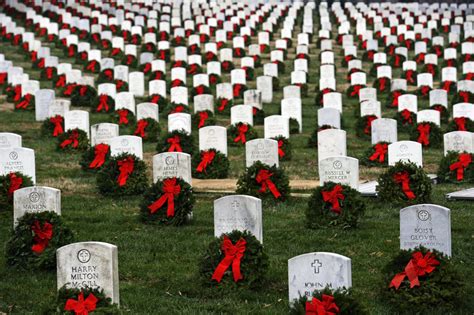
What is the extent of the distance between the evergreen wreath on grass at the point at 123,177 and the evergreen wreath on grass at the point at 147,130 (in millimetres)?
4996

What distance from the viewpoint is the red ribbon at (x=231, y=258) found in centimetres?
1166

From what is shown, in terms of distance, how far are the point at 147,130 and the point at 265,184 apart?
662 centimetres

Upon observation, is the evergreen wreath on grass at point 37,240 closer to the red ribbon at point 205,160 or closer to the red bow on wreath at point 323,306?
the red bow on wreath at point 323,306

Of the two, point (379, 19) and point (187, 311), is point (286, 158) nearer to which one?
point (187, 311)

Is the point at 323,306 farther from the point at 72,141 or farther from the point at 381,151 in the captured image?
the point at 72,141

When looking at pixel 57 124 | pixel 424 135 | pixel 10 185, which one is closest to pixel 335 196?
pixel 10 185

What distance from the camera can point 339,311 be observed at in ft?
31.4

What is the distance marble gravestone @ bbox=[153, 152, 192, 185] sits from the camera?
632 inches

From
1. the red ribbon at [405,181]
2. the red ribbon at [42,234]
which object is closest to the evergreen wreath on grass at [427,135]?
the red ribbon at [405,181]

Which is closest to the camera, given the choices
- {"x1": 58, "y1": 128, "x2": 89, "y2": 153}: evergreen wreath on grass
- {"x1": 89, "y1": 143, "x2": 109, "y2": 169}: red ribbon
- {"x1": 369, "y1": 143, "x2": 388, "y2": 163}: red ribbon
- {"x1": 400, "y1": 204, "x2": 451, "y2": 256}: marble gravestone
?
{"x1": 400, "y1": 204, "x2": 451, "y2": 256}: marble gravestone

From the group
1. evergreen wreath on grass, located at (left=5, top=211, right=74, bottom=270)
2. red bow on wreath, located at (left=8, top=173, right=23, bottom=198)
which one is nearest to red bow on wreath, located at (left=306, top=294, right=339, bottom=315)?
evergreen wreath on grass, located at (left=5, top=211, right=74, bottom=270)

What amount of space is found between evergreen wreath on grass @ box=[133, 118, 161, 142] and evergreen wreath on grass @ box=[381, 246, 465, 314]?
38.1 feet

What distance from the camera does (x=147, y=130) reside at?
872 inches

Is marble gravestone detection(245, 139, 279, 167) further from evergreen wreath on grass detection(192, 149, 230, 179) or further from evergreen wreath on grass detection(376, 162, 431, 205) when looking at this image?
evergreen wreath on grass detection(376, 162, 431, 205)
